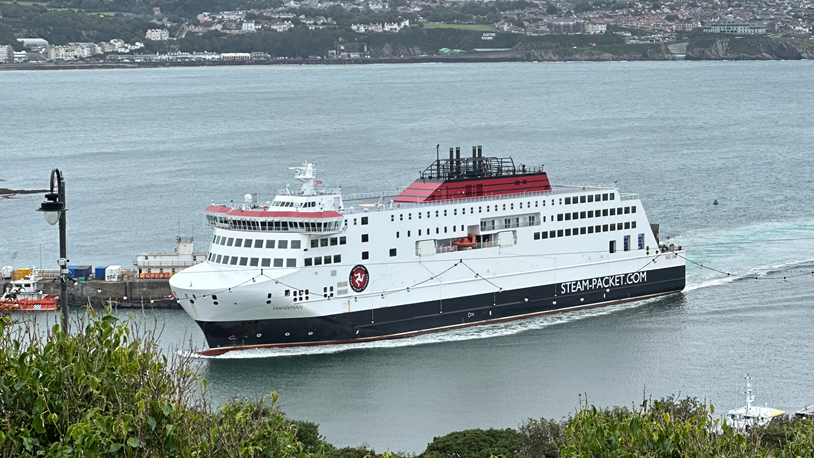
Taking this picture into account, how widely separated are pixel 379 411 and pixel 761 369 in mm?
12134

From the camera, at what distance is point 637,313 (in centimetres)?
4588

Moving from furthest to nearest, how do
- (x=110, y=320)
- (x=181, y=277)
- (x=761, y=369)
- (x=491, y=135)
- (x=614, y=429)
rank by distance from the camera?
(x=491, y=135), (x=181, y=277), (x=761, y=369), (x=614, y=429), (x=110, y=320)

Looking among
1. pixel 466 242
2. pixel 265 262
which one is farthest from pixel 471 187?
pixel 265 262

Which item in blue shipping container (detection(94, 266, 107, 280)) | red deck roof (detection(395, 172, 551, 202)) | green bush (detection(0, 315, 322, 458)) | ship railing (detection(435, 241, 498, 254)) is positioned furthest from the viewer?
Result: blue shipping container (detection(94, 266, 107, 280))

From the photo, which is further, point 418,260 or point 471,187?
point 471,187

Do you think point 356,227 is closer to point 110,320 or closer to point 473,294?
point 473,294

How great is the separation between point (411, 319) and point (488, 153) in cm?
4737

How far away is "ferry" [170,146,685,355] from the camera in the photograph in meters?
39.2

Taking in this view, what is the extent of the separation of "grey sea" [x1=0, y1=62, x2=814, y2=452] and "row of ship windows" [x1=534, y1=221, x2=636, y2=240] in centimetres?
312

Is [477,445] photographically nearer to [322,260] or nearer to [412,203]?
[322,260]

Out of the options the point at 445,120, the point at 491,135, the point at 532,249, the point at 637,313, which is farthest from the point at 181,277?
the point at 445,120

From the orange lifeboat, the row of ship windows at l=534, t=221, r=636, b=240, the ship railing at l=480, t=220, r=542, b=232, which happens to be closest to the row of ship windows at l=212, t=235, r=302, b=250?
the orange lifeboat

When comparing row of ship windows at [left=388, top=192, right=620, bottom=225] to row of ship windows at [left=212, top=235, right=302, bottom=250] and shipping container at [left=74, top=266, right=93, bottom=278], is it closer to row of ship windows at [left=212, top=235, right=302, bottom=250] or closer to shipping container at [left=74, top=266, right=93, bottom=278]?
row of ship windows at [left=212, top=235, right=302, bottom=250]

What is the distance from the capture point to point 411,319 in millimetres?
41719
